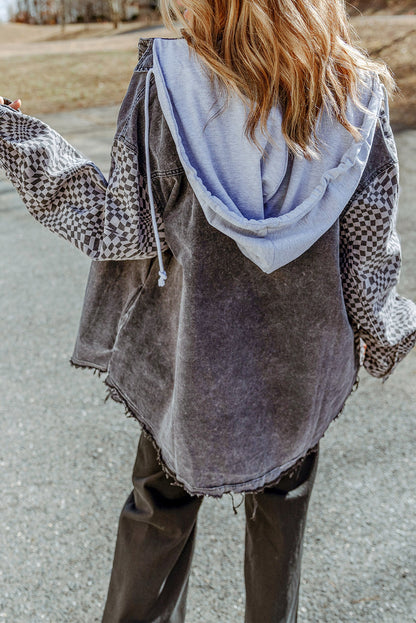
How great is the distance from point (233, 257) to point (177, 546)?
677mm

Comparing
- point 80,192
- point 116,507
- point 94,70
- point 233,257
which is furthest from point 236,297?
point 94,70

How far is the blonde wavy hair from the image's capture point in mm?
1126

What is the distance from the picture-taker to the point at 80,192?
1324 mm

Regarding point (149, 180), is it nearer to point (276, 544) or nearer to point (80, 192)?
point (80, 192)

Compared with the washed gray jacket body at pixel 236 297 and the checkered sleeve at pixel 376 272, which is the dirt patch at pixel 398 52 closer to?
the checkered sleeve at pixel 376 272

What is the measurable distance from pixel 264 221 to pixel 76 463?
162cm

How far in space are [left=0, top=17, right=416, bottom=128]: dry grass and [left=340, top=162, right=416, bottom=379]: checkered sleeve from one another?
6.62 meters

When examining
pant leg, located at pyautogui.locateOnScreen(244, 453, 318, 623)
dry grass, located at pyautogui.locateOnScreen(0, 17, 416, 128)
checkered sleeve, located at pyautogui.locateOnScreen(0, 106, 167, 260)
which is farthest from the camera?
dry grass, located at pyautogui.locateOnScreen(0, 17, 416, 128)

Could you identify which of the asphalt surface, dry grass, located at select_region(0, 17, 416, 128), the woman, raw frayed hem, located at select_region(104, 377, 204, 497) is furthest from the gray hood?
dry grass, located at select_region(0, 17, 416, 128)

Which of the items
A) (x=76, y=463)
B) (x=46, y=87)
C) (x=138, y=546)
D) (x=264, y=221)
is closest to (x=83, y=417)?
(x=76, y=463)

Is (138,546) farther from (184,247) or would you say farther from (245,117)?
(245,117)

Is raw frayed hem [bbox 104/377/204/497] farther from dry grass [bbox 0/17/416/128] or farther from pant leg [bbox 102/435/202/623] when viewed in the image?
dry grass [bbox 0/17/416/128]

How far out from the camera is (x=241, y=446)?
135cm

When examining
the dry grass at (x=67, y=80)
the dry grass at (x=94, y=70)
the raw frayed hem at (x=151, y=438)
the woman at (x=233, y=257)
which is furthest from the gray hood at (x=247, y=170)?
the dry grass at (x=67, y=80)
